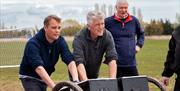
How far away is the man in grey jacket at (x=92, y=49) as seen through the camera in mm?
6891

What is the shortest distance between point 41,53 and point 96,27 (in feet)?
2.43

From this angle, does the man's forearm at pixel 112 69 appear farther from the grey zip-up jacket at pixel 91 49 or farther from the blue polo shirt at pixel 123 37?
the blue polo shirt at pixel 123 37

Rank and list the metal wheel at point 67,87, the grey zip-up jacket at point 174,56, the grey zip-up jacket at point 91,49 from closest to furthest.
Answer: the metal wheel at point 67,87 < the grey zip-up jacket at point 174,56 < the grey zip-up jacket at point 91,49

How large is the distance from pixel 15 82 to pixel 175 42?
388 inches

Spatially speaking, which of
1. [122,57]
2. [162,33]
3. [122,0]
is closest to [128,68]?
[122,57]

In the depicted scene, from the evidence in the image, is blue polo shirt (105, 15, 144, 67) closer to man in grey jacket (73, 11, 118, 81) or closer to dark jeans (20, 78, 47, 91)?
man in grey jacket (73, 11, 118, 81)

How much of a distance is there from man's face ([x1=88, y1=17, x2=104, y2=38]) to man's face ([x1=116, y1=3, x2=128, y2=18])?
1852 millimetres

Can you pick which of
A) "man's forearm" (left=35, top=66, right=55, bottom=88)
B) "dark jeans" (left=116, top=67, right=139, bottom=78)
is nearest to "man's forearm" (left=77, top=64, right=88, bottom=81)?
"man's forearm" (left=35, top=66, right=55, bottom=88)

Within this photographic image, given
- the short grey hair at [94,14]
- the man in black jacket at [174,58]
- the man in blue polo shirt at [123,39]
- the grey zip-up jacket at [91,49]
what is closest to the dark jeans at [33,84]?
Result: the grey zip-up jacket at [91,49]

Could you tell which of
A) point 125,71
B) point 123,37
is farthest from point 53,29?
point 125,71

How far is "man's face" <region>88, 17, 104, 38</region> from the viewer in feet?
21.6

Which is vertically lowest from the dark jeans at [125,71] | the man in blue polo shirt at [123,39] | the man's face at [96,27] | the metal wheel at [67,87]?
the dark jeans at [125,71]

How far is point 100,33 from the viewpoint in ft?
22.4

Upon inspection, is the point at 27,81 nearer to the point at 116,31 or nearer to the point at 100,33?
the point at 100,33
